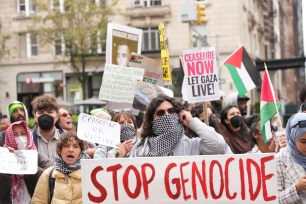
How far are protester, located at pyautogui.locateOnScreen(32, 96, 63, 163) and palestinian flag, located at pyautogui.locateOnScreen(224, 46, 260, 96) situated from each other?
287cm

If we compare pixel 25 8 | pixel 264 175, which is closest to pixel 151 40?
pixel 25 8

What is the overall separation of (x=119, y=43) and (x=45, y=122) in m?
1.83

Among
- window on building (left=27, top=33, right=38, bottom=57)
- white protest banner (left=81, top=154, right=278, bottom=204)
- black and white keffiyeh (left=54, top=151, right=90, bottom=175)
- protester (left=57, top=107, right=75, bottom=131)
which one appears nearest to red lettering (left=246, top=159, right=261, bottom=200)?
white protest banner (left=81, top=154, right=278, bottom=204)

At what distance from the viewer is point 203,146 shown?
473cm

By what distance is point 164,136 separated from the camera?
186 inches

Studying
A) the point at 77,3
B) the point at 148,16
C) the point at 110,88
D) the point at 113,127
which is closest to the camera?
the point at 113,127

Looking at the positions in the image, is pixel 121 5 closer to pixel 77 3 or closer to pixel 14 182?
pixel 77 3

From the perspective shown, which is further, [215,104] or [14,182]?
[215,104]

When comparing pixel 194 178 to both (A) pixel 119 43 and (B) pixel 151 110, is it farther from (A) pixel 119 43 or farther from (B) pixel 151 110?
(A) pixel 119 43

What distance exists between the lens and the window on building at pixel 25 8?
39.7 metres

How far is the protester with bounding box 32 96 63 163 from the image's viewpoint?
21.7 feet

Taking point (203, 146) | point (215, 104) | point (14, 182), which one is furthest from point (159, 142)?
point (215, 104)

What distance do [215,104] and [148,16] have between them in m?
28.2

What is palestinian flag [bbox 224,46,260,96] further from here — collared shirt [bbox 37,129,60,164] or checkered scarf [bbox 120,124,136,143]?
collared shirt [bbox 37,129,60,164]
